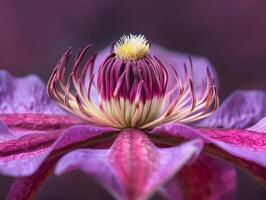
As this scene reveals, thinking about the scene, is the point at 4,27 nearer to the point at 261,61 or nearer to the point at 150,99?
the point at 261,61

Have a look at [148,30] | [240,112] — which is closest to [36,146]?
[240,112]

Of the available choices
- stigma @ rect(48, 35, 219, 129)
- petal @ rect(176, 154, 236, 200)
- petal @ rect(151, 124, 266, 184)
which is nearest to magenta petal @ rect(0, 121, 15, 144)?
stigma @ rect(48, 35, 219, 129)

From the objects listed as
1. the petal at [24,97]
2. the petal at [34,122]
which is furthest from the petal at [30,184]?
the petal at [24,97]

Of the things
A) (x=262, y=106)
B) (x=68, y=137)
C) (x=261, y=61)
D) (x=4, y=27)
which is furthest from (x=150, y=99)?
(x=4, y=27)

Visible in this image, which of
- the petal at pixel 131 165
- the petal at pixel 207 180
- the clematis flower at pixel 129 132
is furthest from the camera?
the petal at pixel 207 180

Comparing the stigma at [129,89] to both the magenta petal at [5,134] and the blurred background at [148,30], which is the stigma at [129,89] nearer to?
the magenta petal at [5,134]

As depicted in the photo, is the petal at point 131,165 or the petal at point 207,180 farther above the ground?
the petal at point 131,165

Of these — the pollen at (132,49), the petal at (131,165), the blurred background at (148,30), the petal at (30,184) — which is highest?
the pollen at (132,49)
